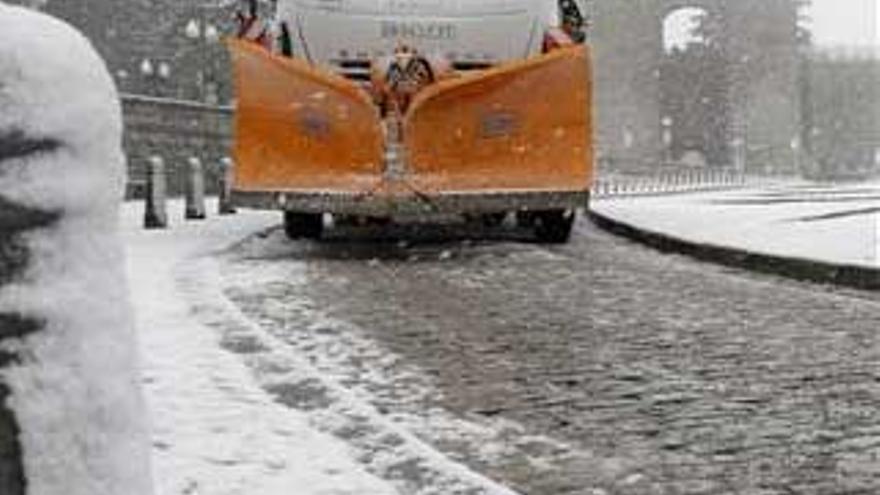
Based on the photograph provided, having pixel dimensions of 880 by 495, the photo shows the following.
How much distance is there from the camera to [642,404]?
5879 millimetres

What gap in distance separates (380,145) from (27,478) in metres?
10.8

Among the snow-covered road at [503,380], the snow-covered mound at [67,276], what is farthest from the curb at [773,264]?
the snow-covered mound at [67,276]

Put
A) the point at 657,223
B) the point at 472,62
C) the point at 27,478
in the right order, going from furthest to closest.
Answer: the point at 657,223 → the point at 472,62 → the point at 27,478

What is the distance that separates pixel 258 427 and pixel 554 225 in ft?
30.3

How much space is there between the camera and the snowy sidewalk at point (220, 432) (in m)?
4.32

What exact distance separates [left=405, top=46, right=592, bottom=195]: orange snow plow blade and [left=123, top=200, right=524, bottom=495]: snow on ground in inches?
170

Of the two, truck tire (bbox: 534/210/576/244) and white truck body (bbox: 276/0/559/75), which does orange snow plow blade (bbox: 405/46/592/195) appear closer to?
white truck body (bbox: 276/0/559/75)

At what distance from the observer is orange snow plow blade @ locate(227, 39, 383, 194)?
12.5 metres

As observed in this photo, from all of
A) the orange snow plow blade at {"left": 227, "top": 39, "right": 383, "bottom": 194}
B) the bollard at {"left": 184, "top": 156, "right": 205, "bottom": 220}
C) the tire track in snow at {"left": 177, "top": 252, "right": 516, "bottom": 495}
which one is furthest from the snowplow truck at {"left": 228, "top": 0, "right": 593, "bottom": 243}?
the bollard at {"left": 184, "top": 156, "right": 205, "bottom": 220}

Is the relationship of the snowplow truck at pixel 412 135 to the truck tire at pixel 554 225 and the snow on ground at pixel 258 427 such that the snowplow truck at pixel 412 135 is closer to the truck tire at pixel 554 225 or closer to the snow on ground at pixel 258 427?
the truck tire at pixel 554 225

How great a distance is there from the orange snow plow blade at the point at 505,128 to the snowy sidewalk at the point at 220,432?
4.45m

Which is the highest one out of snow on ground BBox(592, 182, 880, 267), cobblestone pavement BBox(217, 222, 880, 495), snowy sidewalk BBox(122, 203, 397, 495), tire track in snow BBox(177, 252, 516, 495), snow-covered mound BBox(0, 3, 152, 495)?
snow-covered mound BBox(0, 3, 152, 495)

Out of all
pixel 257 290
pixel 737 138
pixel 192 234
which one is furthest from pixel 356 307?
pixel 737 138

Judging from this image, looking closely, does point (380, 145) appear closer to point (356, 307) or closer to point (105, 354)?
point (356, 307)
